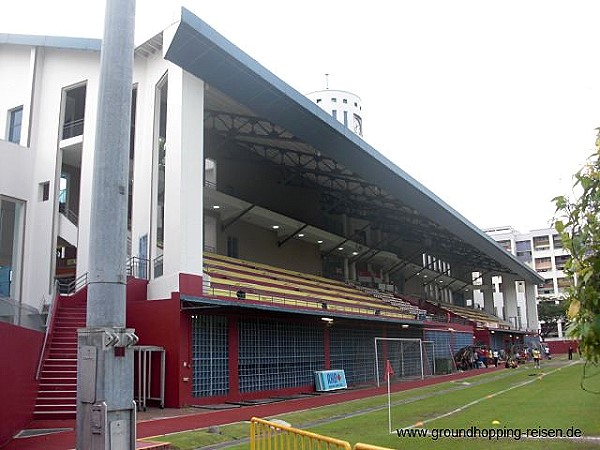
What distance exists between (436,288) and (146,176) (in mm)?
54938

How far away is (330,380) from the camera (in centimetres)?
2938

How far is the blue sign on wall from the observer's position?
28.5 m

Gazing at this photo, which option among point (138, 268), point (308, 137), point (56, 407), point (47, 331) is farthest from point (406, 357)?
point (56, 407)

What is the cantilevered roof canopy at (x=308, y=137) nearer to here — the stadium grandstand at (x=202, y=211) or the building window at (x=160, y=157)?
the stadium grandstand at (x=202, y=211)

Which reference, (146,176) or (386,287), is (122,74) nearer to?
(146,176)

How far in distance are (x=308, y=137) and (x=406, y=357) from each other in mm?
17292

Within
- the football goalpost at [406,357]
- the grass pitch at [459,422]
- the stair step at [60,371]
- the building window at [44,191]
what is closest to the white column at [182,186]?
the stair step at [60,371]

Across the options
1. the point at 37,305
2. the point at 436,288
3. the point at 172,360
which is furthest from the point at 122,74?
the point at 436,288

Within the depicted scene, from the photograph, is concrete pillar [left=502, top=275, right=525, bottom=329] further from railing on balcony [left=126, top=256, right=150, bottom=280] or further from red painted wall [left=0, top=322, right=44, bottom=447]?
red painted wall [left=0, top=322, right=44, bottom=447]

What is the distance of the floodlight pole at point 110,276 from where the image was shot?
481 centimetres

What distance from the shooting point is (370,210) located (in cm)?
4966

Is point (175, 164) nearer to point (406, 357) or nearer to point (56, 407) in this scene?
point (56, 407)

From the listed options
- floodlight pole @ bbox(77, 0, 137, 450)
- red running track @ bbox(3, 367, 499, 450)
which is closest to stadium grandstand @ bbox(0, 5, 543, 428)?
red running track @ bbox(3, 367, 499, 450)

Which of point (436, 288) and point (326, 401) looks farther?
point (436, 288)
